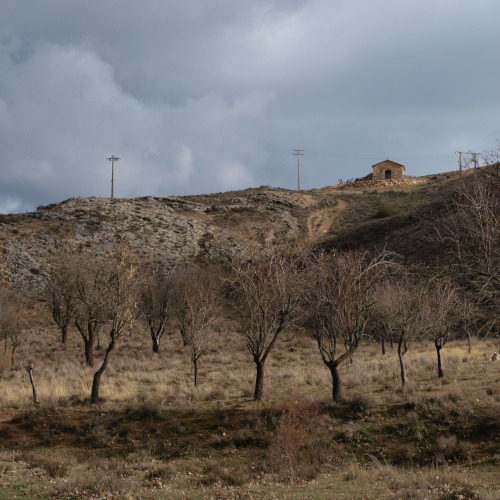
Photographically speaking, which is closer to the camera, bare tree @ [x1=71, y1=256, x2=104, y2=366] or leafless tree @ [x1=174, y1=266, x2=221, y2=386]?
leafless tree @ [x1=174, y1=266, x2=221, y2=386]

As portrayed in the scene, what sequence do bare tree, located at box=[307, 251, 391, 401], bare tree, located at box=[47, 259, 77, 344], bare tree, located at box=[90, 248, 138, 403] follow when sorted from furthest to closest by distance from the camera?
bare tree, located at box=[47, 259, 77, 344], bare tree, located at box=[90, 248, 138, 403], bare tree, located at box=[307, 251, 391, 401]

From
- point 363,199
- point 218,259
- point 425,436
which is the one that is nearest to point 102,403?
point 425,436

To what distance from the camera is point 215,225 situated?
74.9m

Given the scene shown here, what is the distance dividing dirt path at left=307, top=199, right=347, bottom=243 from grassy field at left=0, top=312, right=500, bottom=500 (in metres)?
49.3

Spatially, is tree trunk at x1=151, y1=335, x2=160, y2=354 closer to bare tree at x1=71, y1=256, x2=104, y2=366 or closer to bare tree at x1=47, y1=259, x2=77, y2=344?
bare tree at x1=71, y1=256, x2=104, y2=366

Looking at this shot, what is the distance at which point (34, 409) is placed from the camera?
59.6ft

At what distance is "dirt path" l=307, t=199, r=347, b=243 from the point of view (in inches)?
2933

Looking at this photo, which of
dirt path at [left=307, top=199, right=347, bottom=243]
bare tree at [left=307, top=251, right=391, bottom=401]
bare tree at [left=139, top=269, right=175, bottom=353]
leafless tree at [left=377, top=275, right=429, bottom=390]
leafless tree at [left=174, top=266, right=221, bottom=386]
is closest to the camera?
bare tree at [left=307, top=251, right=391, bottom=401]

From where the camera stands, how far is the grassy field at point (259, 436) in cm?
1087

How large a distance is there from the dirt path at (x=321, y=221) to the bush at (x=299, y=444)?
186ft

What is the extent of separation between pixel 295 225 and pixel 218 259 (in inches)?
762

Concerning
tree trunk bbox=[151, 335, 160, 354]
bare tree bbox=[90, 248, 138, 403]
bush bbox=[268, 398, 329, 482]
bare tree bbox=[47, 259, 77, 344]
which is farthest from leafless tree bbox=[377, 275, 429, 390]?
bare tree bbox=[47, 259, 77, 344]

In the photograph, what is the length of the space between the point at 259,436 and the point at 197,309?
473 inches

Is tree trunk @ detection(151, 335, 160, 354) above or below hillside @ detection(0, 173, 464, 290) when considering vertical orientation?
below
